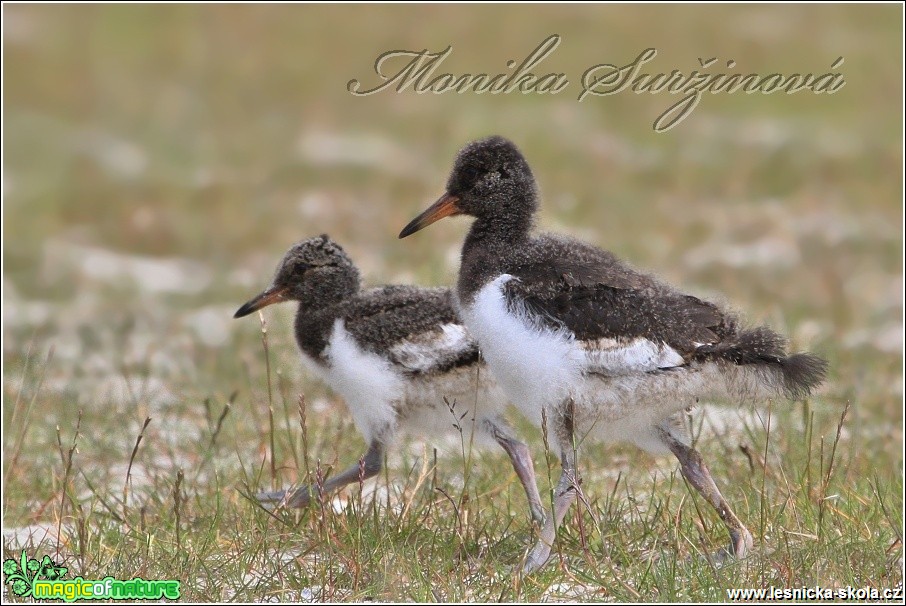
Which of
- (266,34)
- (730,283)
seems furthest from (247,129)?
(730,283)

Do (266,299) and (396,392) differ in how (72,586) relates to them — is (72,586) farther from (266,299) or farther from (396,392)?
(266,299)

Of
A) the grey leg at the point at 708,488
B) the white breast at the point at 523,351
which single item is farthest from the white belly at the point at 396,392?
the grey leg at the point at 708,488

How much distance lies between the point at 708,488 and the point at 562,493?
2.15ft

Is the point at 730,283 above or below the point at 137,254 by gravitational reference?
below

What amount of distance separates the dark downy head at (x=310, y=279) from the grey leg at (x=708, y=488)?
6.20ft

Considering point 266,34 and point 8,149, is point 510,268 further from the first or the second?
point 266,34

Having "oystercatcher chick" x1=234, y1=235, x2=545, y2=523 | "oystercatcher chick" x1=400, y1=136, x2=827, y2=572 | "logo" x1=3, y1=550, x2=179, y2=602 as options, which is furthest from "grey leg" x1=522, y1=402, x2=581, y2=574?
"logo" x1=3, y1=550, x2=179, y2=602

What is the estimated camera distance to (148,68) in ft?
53.9

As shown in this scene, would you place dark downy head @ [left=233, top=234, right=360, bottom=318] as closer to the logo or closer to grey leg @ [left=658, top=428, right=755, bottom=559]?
the logo

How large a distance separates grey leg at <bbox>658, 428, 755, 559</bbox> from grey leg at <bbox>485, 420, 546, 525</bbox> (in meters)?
0.72

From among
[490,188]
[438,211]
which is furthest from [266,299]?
[490,188]

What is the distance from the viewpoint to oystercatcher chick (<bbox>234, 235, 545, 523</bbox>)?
643 centimetres

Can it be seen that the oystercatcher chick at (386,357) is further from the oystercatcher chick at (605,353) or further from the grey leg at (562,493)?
the oystercatcher chick at (605,353)

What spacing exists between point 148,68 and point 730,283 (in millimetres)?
8322
